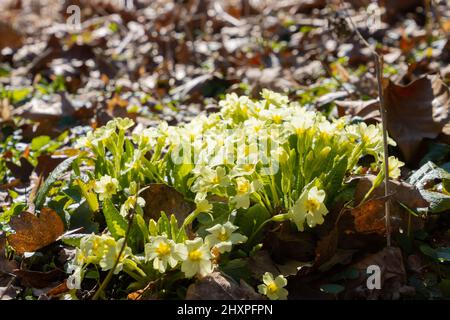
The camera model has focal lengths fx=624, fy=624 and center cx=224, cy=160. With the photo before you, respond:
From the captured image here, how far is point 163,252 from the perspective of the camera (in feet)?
5.16

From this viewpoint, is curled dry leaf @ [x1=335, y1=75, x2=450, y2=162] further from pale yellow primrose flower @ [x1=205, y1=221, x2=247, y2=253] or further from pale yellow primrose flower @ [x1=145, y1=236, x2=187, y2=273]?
pale yellow primrose flower @ [x1=145, y1=236, x2=187, y2=273]

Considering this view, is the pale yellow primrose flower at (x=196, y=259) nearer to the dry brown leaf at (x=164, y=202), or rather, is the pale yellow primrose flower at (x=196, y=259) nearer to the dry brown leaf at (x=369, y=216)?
the dry brown leaf at (x=164, y=202)

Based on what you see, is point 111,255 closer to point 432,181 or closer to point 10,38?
point 432,181

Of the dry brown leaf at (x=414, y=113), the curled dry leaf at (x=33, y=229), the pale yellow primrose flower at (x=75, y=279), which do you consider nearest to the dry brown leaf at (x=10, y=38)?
the curled dry leaf at (x=33, y=229)

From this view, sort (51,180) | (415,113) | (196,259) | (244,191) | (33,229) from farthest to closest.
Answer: (415,113) < (51,180) < (33,229) < (244,191) < (196,259)

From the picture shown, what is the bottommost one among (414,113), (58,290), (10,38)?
(10,38)

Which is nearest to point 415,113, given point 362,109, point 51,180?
point 362,109

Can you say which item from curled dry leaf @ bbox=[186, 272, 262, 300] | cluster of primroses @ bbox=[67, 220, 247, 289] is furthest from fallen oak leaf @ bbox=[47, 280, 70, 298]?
curled dry leaf @ bbox=[186, 272, 262, 300]

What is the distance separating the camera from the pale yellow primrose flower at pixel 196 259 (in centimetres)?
157

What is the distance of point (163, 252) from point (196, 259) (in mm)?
85

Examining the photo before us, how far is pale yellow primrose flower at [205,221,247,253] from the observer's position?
1621 millimetres

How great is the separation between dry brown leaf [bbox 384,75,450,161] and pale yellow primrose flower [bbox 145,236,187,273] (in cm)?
113

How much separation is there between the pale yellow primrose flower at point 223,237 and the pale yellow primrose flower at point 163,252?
0.09 metres

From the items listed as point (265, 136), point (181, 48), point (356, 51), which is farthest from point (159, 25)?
point (265, 136)
